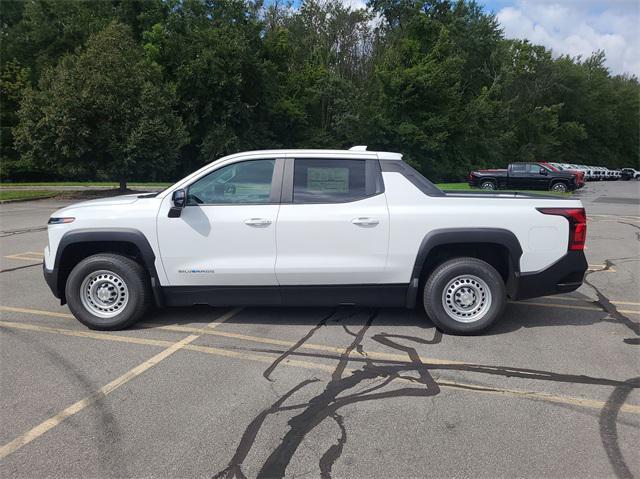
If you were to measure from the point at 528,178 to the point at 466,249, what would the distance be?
2463cm

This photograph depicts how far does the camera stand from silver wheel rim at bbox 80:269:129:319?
17.4 feet

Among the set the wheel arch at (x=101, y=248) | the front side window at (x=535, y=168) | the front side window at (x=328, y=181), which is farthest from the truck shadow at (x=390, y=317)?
the front side window at (x=535, y=168)

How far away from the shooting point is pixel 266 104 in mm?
40750

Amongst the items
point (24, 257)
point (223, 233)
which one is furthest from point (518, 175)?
point (223, 233)

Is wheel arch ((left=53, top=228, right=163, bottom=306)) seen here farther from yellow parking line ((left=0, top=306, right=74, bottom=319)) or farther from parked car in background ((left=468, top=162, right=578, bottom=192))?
parked car in background ((left=468, top=162, right=578, bottom=192))

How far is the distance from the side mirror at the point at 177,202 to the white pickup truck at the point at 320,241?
0.01 metres

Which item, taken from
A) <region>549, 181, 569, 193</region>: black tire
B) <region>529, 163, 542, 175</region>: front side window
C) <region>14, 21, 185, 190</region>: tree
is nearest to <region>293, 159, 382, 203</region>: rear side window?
<region>14, 21, 185, 190</region>: tree

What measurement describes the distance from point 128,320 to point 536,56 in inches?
2652

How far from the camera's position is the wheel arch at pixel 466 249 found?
5.00 metres

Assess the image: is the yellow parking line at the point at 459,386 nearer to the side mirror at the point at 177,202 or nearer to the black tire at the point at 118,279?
the black tire at the point at 118,279

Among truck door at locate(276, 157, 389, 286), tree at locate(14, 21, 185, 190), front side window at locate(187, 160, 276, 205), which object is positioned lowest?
truck door at locate(276, 157, 389, 286)

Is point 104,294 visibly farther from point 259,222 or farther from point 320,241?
point 320,241

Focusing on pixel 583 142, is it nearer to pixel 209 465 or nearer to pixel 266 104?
pixel 266 104

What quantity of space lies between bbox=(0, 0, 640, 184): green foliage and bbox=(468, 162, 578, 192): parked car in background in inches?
583
